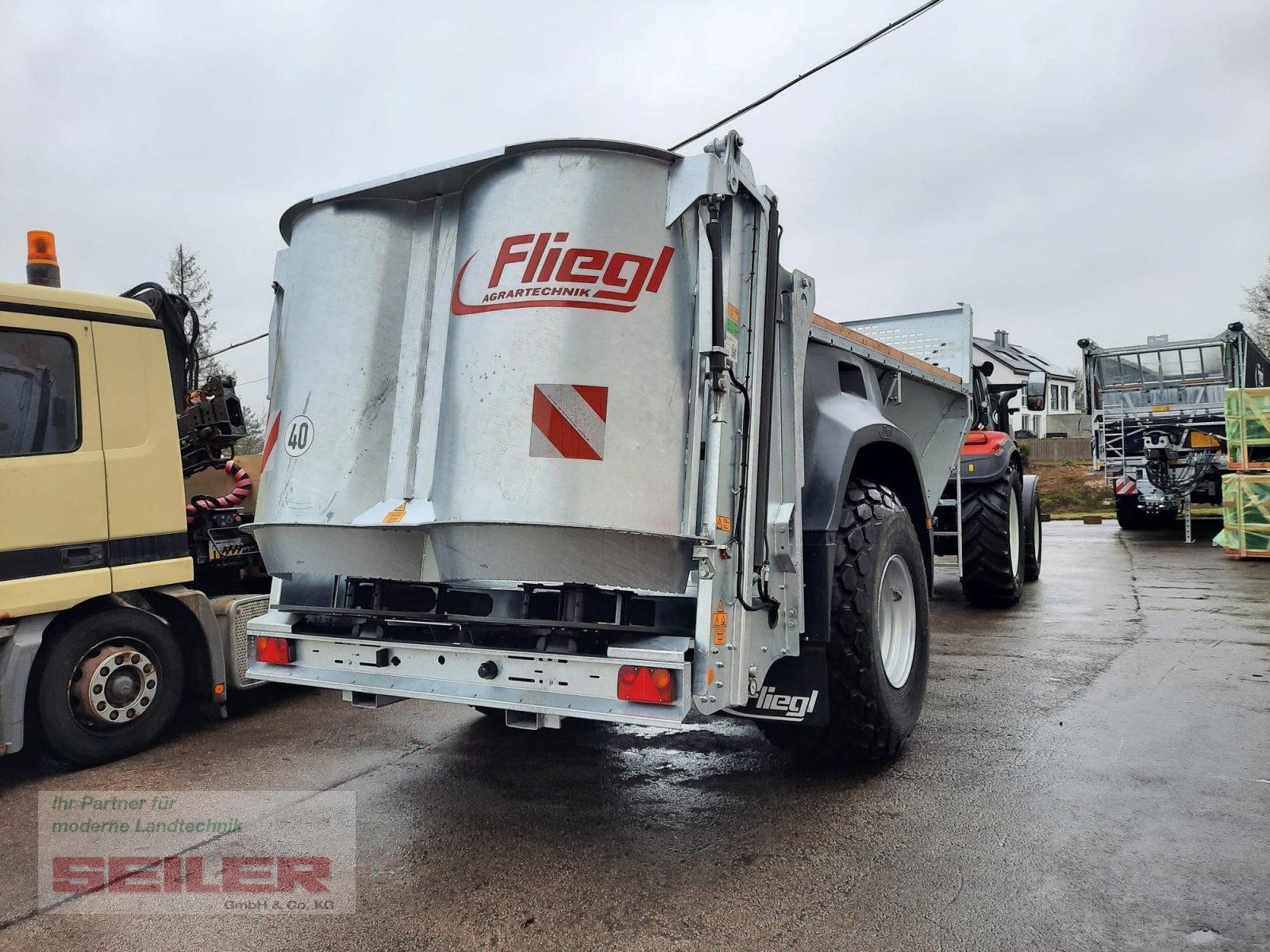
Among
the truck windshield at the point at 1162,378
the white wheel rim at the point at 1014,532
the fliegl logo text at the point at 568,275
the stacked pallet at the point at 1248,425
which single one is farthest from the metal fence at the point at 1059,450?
the fliegl logo text at the point at 568,275

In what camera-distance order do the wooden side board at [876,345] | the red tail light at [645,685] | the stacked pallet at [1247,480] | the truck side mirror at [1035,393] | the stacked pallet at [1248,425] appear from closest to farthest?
the red tail light at [645,685] → the wooden side board at [876,345] → the truck side mirror at [1035,393] → the stacked pallet at [1247,480] → the stacked pallet at [1248,425]

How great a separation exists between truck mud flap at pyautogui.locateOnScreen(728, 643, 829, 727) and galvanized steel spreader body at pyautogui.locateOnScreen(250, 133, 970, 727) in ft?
0.04

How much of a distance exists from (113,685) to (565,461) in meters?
3.36

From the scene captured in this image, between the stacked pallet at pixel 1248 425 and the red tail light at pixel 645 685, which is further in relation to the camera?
the stacked pallet at pixel 1248 425

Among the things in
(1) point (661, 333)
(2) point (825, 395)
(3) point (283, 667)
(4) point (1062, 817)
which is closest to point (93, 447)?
(3) point (283, 667)

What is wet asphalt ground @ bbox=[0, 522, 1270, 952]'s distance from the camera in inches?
117

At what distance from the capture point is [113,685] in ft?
16.5

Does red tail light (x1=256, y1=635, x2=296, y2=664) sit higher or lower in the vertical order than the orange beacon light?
lower

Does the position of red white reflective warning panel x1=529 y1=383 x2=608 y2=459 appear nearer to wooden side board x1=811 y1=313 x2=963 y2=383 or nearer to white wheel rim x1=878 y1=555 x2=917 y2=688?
wooden side board x1=811 y1=313 x2=963 y2=383

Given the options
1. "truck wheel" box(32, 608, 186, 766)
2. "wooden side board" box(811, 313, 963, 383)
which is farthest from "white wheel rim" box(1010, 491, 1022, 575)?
"truck wheel" box(32, 608, 186, 766)

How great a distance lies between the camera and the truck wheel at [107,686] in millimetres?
4797

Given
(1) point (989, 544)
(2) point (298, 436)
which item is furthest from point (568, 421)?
(1) point (989, 544)

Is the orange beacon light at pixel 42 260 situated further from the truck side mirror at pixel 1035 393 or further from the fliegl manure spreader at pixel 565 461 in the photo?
the truck side mirror at pixel 1035 393

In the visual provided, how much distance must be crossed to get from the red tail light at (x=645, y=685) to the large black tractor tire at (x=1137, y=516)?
54.4 ft
